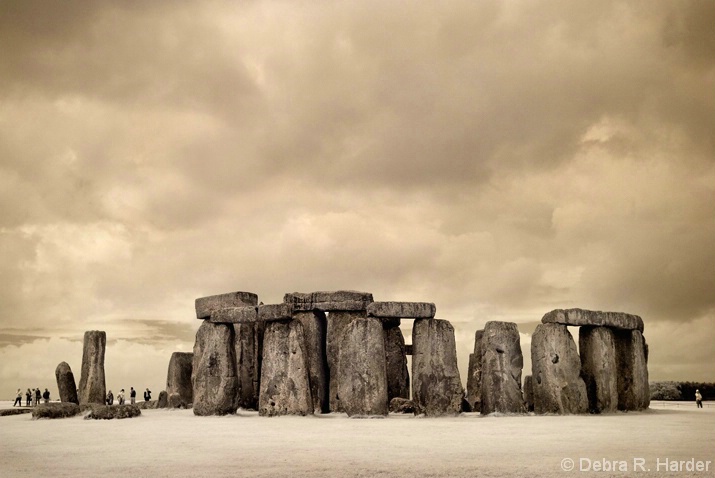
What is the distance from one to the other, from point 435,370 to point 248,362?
5.89 meters

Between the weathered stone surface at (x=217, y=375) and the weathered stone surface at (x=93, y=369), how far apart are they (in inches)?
249

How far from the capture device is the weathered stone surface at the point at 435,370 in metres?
15.9

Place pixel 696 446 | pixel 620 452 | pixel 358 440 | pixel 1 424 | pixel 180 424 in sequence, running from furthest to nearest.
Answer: pixel 1 424, pixel 180 424, pixel 358 440, pixel 696 446, pixel 620 452

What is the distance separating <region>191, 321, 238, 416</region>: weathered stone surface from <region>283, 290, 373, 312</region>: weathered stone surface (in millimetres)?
1834

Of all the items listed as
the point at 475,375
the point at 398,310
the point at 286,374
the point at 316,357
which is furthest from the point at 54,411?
the point at 475,375

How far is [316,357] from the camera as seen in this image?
1753 centimetres

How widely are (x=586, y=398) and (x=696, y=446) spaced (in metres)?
6.96

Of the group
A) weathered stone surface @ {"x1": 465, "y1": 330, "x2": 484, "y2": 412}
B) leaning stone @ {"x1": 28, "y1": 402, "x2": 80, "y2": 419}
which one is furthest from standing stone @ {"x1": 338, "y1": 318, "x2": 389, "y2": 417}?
leaning stone @ {"x1": 28, "y1": 402, "x2": 80, "y2": 419}

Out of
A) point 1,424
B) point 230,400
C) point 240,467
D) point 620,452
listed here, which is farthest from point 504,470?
point 1,424

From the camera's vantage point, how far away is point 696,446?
9188 mm

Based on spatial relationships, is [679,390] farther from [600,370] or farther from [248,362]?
[248,362]

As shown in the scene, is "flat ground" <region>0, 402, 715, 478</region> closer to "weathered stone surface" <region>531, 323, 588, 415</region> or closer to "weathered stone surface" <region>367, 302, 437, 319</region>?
"weathered stone surface" <region>531, 323, 588, 415</region>

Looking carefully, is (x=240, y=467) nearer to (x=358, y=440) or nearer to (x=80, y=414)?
(x=358, y=440)

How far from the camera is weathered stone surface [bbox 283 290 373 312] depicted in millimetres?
17766
